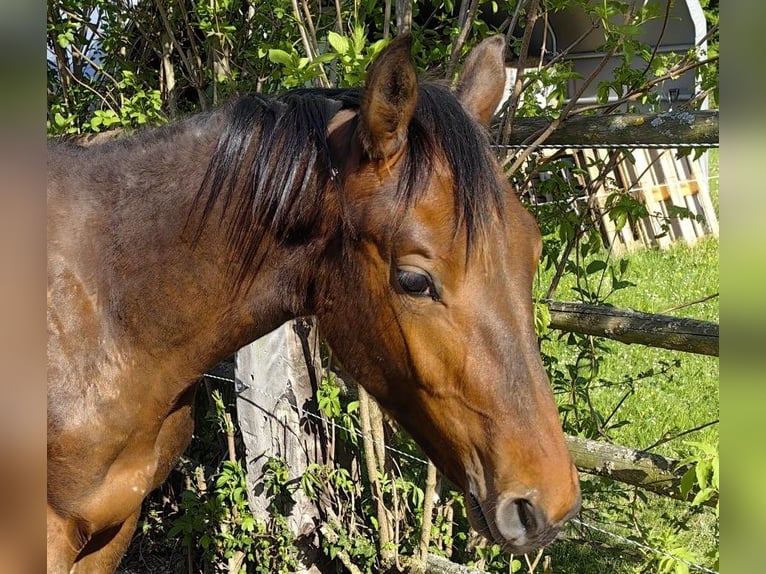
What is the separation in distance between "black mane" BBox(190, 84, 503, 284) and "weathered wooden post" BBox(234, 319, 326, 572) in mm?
1366

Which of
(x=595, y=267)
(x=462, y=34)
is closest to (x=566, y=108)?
(x=462, y=34)

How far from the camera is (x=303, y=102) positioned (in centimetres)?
187

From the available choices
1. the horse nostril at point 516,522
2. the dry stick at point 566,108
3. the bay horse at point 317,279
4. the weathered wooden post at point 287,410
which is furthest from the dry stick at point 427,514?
the horse nostril at point 516,522

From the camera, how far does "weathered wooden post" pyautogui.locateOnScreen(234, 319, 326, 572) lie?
3.23 metres

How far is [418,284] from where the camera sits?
5.36 ft

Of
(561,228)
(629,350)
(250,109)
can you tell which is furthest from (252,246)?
(629,350)

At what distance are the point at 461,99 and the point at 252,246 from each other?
2.28ft

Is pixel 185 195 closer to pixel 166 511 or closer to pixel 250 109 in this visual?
pixel 250 109

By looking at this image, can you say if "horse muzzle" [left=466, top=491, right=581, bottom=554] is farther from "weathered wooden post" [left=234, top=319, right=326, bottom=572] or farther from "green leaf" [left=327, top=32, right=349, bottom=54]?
"weathered wooden post" [left=234, top=319, right=326, bottom=572]

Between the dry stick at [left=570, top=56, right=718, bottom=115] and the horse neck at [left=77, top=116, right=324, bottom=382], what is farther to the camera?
the dry stick at [left=570, top=56, right=718, bottom=115]

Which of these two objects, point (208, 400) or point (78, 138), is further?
point (208, 400)

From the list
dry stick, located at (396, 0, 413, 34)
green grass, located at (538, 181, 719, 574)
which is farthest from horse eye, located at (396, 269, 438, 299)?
dry stick, located at (396, 0, 413, 34)

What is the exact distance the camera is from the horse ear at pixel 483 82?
2.05m
